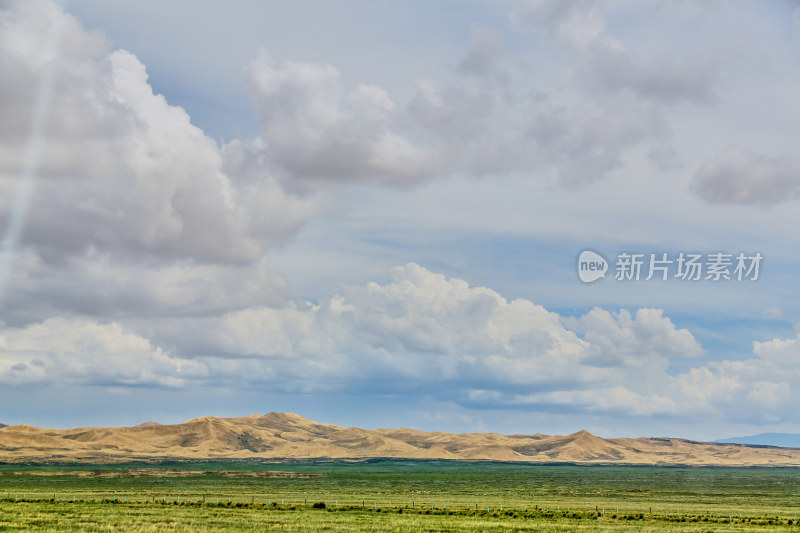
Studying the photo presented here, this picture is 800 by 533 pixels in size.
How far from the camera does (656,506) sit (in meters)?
88.2

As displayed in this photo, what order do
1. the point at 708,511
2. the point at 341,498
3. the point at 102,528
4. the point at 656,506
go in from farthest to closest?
the point at 341,498 < the point at 656,506 < the point at 708,511 < the point at 102,528

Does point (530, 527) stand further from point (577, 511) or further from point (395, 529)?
point (577, 511)

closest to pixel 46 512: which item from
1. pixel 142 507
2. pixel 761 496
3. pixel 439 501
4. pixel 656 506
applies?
pixel 142 507

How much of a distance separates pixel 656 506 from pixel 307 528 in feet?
164

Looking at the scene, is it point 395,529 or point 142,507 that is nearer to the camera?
point 395,529

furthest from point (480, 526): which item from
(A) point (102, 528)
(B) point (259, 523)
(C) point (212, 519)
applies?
(A) point (102, 528)

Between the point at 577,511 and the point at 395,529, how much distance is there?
28553 millimetres

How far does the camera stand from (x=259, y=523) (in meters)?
58.1

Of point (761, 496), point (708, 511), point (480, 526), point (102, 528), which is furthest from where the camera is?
point (761, 496)

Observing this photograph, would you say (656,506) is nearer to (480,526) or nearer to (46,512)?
(480,526)

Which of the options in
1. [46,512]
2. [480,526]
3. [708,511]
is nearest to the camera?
[480,526]

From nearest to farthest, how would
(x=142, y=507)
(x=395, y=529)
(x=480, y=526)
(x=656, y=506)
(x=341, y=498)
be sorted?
(x=395, y=529)
(x=480, y=526)
(x=142, y=507)
(x=656, y=506)
(x=341, y=498)

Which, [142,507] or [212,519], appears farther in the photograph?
[142,507]

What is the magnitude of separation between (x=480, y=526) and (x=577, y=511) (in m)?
21.6
